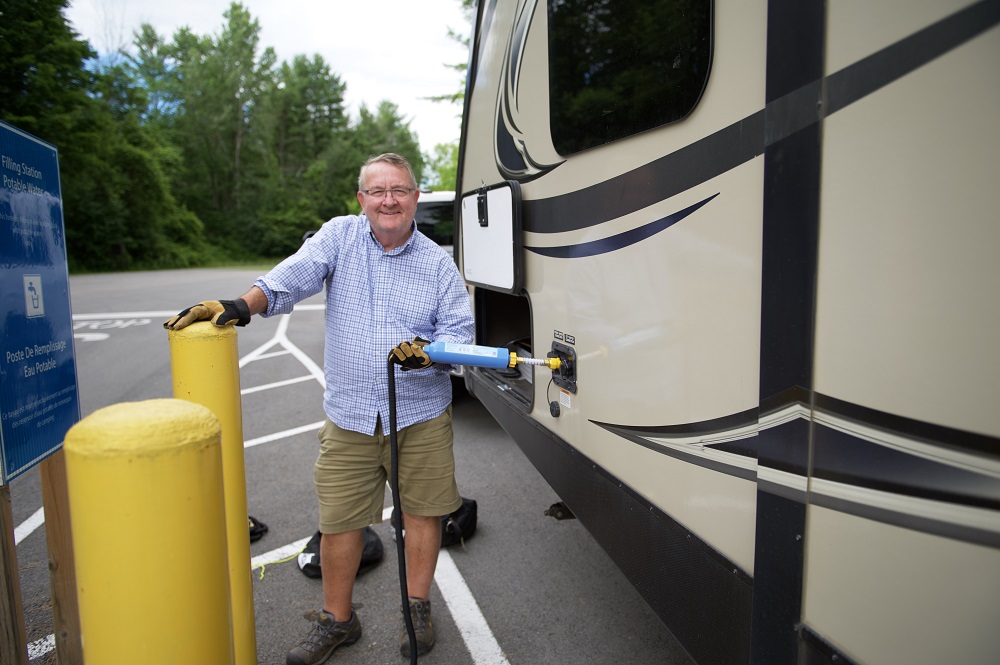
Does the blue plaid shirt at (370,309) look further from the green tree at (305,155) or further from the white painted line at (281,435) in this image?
the green tree at (305,155)

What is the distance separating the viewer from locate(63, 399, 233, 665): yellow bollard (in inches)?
38.9

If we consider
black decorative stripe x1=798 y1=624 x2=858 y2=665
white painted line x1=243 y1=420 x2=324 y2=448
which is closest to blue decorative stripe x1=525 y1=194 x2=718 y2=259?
black decorative stripe x1=798 y1=624 x2=858 y2=665

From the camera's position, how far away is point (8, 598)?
1.88 m

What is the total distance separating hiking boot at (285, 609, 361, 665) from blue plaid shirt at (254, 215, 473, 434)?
2.69 feet

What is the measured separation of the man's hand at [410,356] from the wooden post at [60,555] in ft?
3.82

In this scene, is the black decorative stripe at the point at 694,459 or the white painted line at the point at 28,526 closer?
the black decorative stripe at the point at 694,459

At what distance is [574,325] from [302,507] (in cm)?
251

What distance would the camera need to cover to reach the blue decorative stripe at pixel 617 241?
5.23 ft

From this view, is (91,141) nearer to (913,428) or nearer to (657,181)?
(657,181)

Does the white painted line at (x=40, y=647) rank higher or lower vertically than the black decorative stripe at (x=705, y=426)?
lower

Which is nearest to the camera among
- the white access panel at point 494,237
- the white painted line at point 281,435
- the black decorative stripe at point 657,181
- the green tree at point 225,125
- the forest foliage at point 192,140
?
the black decorative stripe at point 657,181

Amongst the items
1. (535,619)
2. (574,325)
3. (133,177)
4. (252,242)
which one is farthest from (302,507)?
(252,242)

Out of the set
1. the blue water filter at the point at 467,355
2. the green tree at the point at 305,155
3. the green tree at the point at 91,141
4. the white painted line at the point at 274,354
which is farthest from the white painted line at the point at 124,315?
the green tree at the point at 305,155

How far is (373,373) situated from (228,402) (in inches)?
25.3
